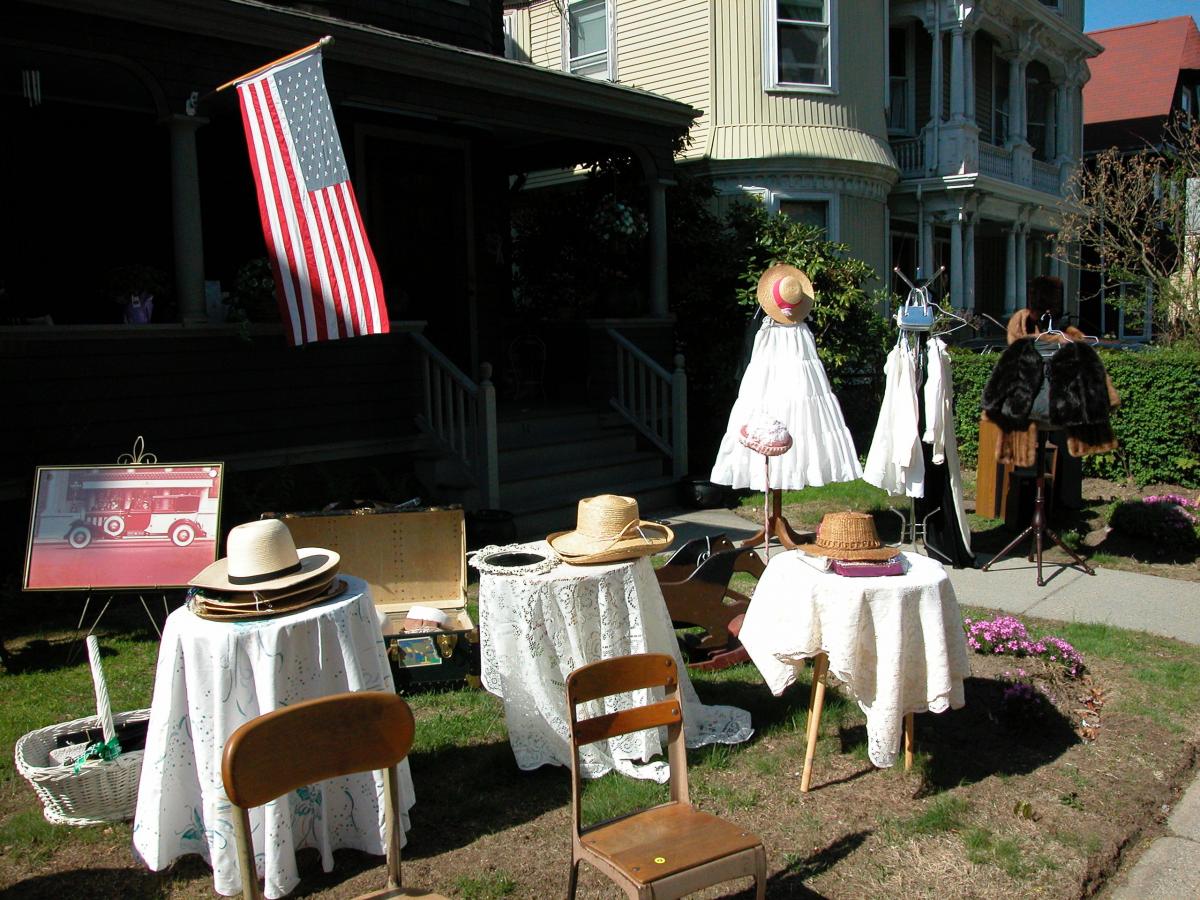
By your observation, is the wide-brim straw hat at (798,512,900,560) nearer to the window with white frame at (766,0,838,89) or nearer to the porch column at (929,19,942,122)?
the window with white frame at (766,0,838,89)

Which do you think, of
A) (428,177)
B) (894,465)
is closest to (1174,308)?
(894,465)

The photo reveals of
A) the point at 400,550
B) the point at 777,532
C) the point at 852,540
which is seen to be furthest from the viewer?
the point at 777,532

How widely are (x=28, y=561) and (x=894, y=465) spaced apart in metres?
5.79

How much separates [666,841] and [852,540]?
1627 mm

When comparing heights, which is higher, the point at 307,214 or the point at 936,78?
the point at 936,78

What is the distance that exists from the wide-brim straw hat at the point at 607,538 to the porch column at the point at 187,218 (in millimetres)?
4637

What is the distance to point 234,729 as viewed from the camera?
3.57 metres

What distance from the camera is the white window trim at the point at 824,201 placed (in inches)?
615

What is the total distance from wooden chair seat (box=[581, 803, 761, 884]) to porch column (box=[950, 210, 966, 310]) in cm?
1668

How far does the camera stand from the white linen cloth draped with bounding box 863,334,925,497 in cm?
775

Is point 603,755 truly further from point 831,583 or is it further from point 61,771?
point 61,771

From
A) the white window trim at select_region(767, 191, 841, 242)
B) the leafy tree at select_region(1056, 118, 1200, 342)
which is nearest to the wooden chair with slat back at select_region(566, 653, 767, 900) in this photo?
the leafy tree at select_region(1056, 118, 1200, 342)

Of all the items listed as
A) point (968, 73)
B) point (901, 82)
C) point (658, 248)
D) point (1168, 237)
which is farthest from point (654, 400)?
point (968, 73)

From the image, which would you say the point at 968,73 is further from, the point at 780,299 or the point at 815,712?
the point at 815,712
